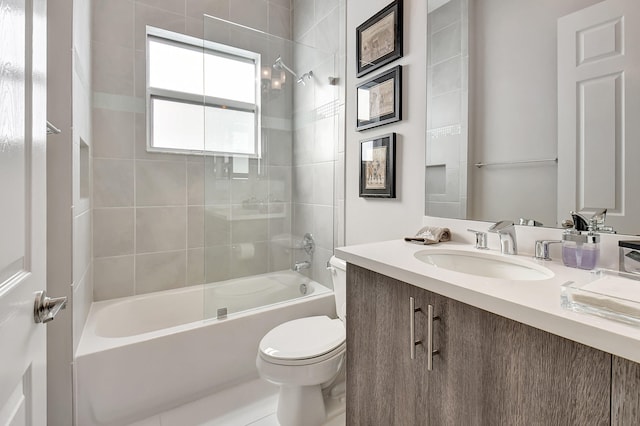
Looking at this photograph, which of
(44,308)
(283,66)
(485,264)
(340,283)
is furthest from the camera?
(283,66)

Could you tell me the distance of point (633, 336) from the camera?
1.40 feet

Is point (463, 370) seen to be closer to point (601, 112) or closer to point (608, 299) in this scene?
point (608, 299)

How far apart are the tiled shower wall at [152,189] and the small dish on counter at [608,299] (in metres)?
1.82

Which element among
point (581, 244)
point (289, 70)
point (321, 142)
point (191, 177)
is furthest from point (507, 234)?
point (191, 177)

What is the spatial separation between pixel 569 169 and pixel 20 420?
1.52 metres

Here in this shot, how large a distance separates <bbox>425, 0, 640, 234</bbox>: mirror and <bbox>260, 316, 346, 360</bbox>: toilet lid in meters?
0.78

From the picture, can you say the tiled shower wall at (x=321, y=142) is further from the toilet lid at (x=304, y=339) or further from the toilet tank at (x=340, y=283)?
the toilet lid at (x=304, y=339)

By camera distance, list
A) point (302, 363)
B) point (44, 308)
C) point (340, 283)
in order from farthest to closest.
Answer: point (340, 283), point (302, 363), point (44, 308)

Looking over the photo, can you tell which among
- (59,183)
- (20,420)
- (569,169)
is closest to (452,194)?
(569,169)

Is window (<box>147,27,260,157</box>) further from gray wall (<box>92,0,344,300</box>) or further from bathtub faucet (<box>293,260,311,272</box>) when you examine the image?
bathtub faucet (<box>293,260,311,272</box>)

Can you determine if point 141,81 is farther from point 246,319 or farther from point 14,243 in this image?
point 14,243

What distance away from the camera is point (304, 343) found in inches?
55.8

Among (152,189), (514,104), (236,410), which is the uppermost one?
(514,104)

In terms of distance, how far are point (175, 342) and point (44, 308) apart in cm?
99
